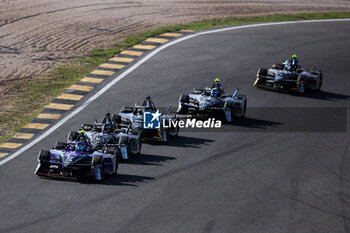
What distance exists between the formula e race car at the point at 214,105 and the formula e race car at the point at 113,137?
5399 millimetres

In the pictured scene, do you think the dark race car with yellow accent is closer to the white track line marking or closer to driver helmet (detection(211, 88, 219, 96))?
driver helmet (detection(211, 88, 219, 96))

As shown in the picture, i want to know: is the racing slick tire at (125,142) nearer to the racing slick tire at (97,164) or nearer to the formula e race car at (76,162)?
the formula e race car at (76,162)

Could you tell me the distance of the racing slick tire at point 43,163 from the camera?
2488 cm

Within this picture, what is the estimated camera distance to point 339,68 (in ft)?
145

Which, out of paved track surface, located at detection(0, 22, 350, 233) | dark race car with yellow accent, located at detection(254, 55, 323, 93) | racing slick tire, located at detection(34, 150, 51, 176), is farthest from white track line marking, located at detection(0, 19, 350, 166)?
dark race car with yellow accent, located at detection(254, 55, 323, 93)

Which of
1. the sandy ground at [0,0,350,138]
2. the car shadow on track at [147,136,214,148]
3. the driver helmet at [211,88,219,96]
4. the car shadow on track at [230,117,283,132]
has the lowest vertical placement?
the car shadow on track at [147,136,214,148]

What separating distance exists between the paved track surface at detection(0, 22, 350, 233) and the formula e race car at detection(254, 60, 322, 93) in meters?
0.61

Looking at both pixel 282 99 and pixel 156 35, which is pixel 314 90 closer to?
pixel 282 99

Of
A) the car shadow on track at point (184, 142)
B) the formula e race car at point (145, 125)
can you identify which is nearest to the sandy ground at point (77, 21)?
the formula e race car at point (145, 125)

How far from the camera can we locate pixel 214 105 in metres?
32.7

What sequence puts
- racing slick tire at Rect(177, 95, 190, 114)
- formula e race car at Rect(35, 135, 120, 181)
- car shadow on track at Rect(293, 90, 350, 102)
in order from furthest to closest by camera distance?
car shadow on track at Rect(293, 90, 350, 102), racing slick tire at Rect(177, 95, 190, 114), formula e race car at Rect(35, 135, 120, 181)

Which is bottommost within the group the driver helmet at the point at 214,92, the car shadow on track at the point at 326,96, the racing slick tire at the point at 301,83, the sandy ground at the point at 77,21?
the car shadow on track at the point at 326,96

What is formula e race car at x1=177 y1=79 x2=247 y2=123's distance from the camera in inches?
1283

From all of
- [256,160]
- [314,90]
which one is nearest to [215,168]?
[256,160]
